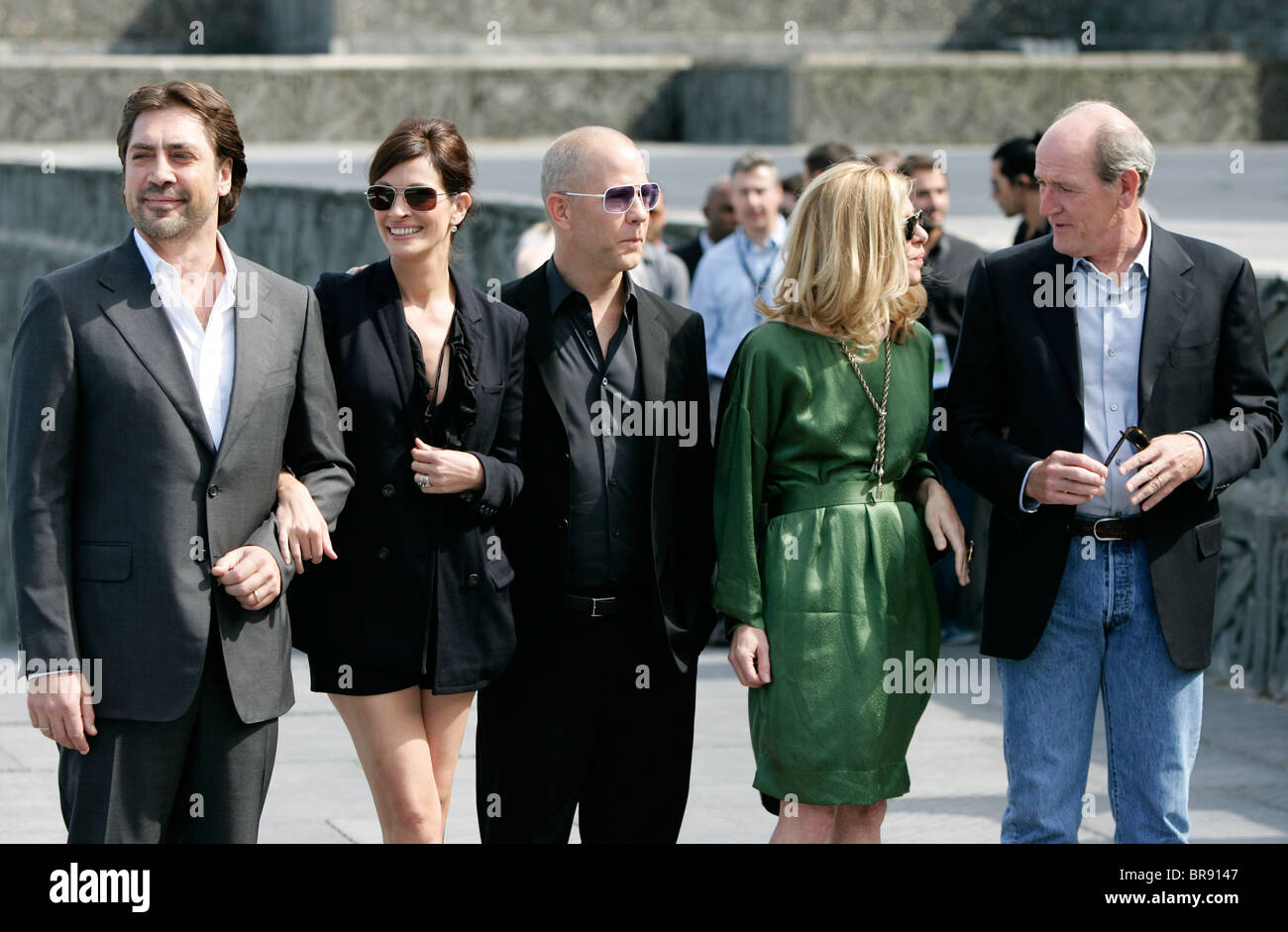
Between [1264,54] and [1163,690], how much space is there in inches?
1153

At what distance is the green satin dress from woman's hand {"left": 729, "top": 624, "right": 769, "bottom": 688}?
0.09ft

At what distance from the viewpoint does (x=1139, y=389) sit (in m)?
4.51

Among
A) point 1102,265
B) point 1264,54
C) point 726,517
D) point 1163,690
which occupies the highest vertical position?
point 1264,54

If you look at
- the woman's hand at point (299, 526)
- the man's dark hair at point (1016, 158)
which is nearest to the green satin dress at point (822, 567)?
the woman's hand at point (299, 526)

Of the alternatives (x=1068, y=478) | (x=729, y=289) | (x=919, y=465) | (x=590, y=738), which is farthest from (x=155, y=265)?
(x=729, y=289)

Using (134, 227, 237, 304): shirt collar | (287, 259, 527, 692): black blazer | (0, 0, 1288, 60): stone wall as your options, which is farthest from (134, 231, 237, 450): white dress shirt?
(0, 0, 1288, 60): stone wall

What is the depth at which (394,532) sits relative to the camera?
4574 millimetres

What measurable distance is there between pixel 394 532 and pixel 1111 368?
178 centimetres

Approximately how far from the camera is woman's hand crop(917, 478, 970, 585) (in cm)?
464

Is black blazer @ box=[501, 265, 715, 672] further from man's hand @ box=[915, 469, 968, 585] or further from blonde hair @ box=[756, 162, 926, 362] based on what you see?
man's hand @ box=[915, 469, 968, 585]

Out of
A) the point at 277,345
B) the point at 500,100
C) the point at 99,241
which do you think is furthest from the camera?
the point at 500,100

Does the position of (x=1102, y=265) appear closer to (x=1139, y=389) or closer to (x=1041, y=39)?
(x=1139, y=389)

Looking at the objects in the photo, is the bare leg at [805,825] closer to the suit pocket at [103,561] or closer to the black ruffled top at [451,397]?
the black ruffled top at [451,397]

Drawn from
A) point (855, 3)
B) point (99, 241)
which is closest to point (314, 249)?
point (99, 241)
